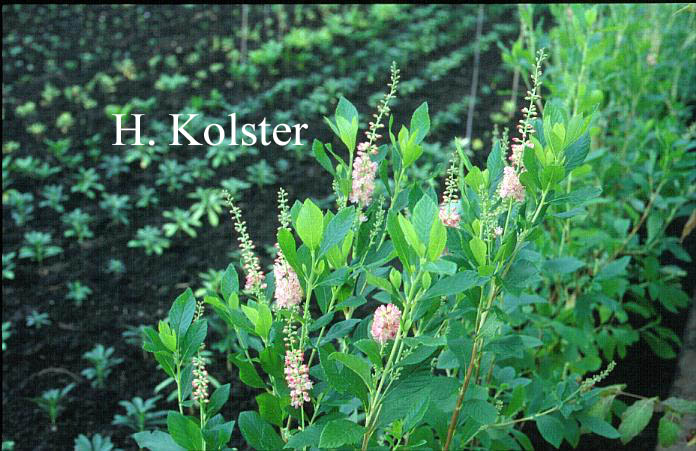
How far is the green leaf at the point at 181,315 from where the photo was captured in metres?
1.43

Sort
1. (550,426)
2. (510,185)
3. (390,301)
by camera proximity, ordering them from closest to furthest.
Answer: (510,185), (390,301), (550,426)

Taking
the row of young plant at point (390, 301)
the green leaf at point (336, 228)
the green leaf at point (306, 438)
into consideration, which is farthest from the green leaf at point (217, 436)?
the green leaf at point (336, 228)

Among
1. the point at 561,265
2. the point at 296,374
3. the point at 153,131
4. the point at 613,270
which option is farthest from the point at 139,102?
the point at 296,374

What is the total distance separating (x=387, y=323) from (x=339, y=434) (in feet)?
0.71

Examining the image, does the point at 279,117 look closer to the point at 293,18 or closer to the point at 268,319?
the point at 293,18

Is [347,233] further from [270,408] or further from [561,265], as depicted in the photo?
[561,265]

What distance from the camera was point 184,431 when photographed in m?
1.38

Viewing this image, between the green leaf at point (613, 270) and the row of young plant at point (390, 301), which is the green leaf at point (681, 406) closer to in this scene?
the row of young plant at point (390, 301)

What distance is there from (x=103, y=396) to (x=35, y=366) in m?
0.40

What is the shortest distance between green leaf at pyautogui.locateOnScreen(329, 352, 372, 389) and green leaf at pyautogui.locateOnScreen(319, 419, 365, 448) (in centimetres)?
8

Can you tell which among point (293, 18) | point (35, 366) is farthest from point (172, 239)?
point (293, 18)

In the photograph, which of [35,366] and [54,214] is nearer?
[35,366]

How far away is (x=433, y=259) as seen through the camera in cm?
128

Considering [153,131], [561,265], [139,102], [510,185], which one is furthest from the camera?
[139,102]
